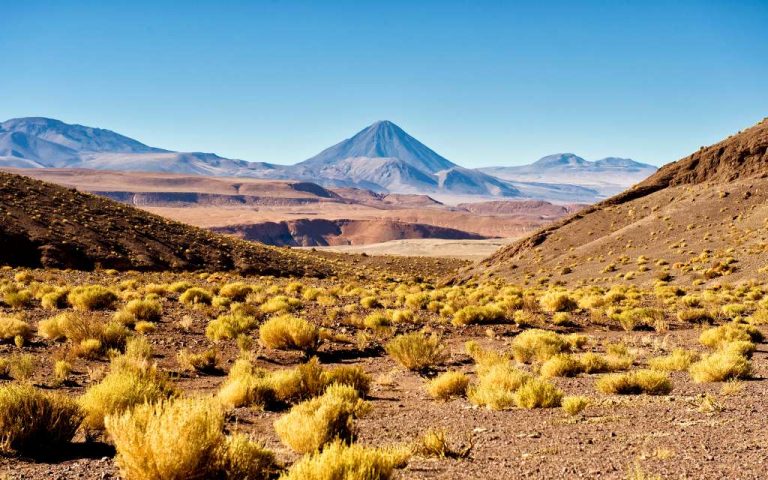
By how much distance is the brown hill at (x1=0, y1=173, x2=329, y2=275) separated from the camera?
34375mm

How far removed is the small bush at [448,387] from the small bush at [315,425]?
2249 mm

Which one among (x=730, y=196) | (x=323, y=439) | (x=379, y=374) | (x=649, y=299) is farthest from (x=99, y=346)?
(x=730, y=196)

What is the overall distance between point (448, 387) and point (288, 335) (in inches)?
192

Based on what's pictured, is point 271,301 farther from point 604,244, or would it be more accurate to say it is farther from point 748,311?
point 604,244

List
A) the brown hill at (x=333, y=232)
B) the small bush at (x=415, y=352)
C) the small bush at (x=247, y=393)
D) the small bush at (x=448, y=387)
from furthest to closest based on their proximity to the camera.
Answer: the brown hill at (x=333, y=232)
the small bush at (x=415, y=352)
the small bush at (x=448, y=387)
the small bush at (x=247, y=393)

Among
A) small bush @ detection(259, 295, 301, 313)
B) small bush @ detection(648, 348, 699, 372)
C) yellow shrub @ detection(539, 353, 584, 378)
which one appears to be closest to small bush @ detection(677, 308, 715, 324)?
small bush @ detection(648, 348, 699, 372)

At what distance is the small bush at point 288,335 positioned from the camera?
483 inches

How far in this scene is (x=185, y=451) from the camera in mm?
4227

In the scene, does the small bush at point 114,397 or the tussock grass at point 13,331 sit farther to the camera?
the tussock grass at point 13,331

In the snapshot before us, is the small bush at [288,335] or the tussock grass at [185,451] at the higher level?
the tussock grass at [185,451]

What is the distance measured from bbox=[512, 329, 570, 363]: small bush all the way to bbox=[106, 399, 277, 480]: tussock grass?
7.67 meters

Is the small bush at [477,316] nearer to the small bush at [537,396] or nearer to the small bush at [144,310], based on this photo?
the small bush at [144,310]

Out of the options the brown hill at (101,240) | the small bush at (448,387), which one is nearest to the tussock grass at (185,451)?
the small bush at (448,387)

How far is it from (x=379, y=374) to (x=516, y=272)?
1292 inches
